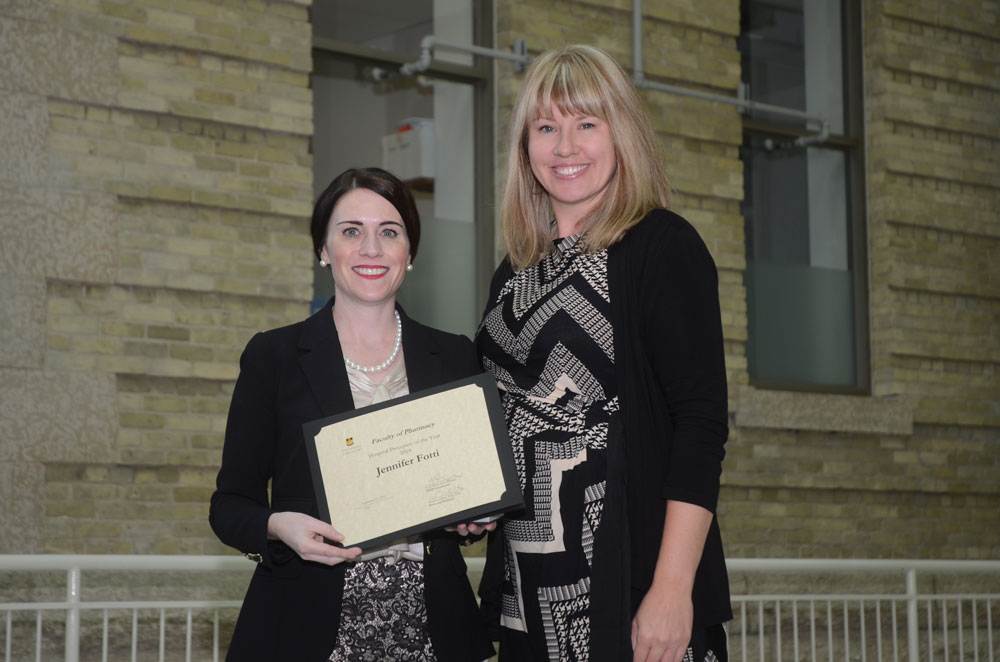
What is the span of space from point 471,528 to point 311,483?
353mm

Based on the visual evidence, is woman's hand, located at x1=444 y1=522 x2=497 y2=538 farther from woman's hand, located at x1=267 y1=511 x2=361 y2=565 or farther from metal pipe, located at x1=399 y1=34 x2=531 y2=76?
metal pipe, located at x1=399 y1=34 x2=531 y2=76

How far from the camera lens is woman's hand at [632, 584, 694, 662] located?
243 centimetres

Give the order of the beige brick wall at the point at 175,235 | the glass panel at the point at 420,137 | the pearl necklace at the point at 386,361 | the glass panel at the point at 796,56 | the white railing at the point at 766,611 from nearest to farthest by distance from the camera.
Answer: the pearl necklace at the point at 386,361 < the white railing at the point at 766,611 < the beige brick wall at the point at 175,235 < the glass panel at the point at 420,137 < the glass panel at the point at 796,56

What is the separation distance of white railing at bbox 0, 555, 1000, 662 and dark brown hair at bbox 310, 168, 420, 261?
5.77ft

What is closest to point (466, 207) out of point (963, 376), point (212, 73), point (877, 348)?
point (212, 73)

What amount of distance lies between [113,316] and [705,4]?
4428 mm

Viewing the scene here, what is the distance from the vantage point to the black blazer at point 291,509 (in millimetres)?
2664

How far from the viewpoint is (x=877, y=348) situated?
902cm

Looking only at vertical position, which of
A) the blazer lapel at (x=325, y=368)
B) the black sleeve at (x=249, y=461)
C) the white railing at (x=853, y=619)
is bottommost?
the white railing at (x=853, y=619)

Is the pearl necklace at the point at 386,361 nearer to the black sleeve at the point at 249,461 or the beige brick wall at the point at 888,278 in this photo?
the black sleeve at the point at 249,461

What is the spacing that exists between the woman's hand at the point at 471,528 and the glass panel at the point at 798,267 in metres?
6.36

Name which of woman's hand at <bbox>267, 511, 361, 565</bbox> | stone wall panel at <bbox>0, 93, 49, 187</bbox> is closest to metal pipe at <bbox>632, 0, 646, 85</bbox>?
stone wall panel at <bbox>0, 93, 49, 187</bbox>

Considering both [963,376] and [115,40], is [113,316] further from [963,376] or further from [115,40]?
[963,376]

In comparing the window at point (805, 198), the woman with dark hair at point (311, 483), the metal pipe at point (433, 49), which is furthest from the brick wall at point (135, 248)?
the window at point (805, 198)
